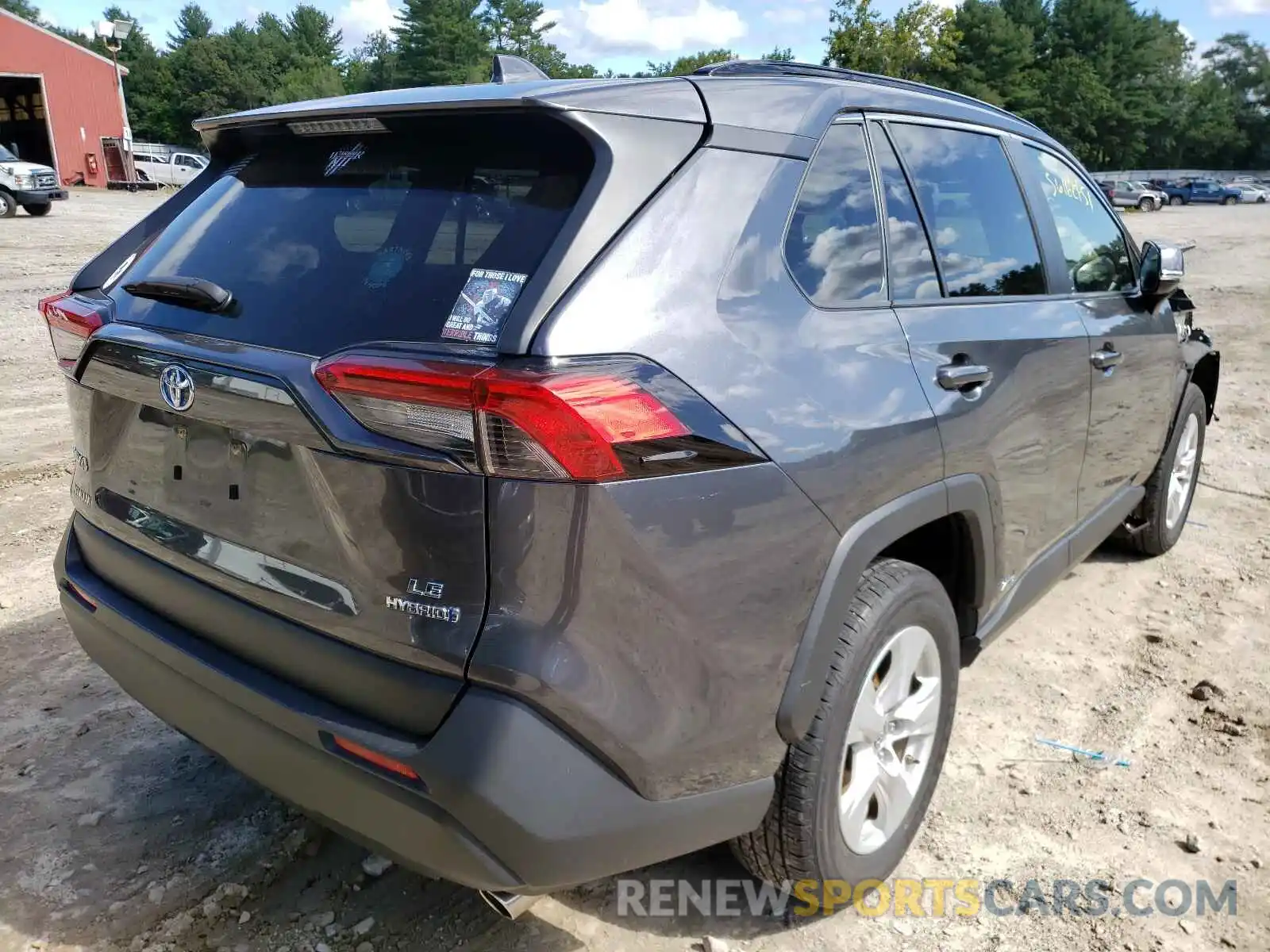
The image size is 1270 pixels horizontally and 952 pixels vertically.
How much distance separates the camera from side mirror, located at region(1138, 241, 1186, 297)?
3.77 m

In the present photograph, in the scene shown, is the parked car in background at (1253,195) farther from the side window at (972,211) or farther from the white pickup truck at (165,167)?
the side window at (972,211)

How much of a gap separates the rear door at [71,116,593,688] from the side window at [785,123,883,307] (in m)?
0.57

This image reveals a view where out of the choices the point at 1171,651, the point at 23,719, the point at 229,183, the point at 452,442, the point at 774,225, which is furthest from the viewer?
the point at 1171,651

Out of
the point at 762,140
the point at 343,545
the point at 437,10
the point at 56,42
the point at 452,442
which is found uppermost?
the point at 437,10

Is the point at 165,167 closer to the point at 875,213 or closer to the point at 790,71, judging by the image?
the point at 790,71

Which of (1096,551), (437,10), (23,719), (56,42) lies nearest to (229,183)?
(23,719)

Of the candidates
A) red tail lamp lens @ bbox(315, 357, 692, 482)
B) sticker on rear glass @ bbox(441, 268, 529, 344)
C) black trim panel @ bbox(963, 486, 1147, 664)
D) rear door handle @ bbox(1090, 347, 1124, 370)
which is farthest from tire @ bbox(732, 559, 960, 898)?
rear door handle @ bbox(1090, 347, 1124, 370)

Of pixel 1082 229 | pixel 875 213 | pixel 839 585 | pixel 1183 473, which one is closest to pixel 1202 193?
pixel 1183 473

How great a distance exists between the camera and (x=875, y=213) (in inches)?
96.5

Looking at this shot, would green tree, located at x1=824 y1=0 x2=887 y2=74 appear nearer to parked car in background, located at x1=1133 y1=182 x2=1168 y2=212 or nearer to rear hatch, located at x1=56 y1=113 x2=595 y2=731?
parked car in background, located at x1=1133 y1=182 x2=1168 y2=212

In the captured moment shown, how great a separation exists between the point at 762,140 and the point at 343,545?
1.20m

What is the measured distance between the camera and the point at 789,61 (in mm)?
2748

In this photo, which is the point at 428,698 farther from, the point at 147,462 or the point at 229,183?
the point at 229,183

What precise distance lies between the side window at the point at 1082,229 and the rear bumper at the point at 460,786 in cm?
236
